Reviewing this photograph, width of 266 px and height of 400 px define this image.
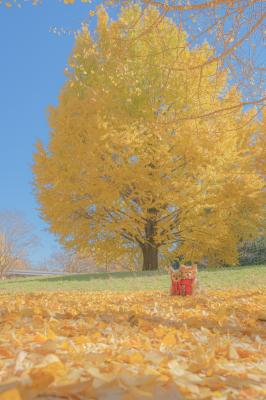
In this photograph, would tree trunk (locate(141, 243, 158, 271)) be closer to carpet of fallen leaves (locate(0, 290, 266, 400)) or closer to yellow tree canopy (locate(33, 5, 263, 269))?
yellow tree canopy (locate(33, 5, 263, 269))

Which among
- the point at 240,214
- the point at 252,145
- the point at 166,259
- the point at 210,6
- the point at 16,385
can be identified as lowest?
the point at 16,385

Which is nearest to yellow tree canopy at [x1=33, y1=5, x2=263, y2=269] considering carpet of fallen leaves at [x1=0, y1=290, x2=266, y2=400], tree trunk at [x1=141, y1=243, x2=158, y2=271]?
tree trunk at [x1=141, y1=243, x2=158, y2=271]

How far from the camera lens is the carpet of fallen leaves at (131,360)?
5.50ft

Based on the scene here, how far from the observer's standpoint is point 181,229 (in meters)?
13.8

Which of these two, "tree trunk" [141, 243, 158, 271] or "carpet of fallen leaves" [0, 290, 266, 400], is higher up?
"tree trunk" [141, 243, 158, 271]

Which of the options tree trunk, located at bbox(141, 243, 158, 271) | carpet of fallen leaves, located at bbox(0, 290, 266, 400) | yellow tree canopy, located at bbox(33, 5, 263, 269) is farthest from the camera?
tree trunk, located at bbox(141, 243, 158, 271)

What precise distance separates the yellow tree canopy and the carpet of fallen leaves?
297 inches

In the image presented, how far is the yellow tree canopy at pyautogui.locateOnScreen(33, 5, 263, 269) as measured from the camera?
11859mm

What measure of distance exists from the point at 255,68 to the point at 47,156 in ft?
29.3

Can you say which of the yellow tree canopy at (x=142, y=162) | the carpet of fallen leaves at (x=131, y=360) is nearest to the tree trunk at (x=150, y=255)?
the yellow tree canopy at (x=142, y=162)

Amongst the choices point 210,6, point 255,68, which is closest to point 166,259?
point 255,68

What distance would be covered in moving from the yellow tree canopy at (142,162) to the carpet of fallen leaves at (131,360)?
7.55 m

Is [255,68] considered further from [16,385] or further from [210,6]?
[16,385]

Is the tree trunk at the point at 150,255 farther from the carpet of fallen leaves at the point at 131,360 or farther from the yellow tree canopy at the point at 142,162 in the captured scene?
the carpet of fallen leaves at the point at 131,360
